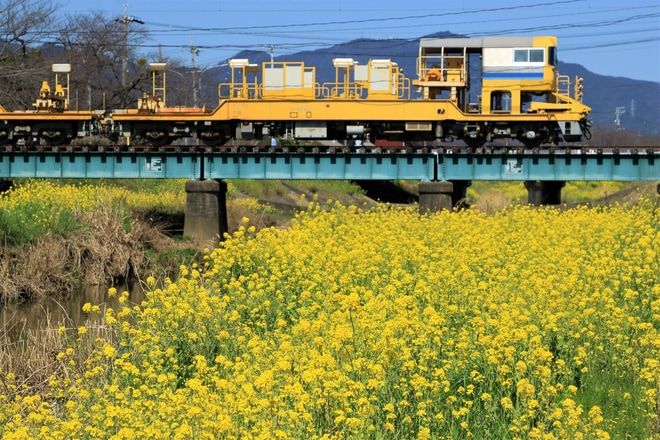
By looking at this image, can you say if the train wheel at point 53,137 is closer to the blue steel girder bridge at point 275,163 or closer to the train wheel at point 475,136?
the blue steel girder bridge at point 275,163

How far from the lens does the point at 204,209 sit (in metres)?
33.7

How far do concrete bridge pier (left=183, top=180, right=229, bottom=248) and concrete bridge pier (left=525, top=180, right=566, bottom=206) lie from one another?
17.3 m

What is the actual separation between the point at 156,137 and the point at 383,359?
85.8 feet

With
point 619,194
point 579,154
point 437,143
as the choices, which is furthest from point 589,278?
point 619,194

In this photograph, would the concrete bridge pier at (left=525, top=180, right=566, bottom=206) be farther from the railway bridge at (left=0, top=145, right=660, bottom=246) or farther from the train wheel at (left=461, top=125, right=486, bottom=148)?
the railway bridge at (left=0, top=145, right=660, bottom=246)

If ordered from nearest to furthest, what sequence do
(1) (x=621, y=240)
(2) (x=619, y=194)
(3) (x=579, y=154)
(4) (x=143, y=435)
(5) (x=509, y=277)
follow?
1. (4) (x=143, y=435)
2. (5) (x=509, y=277)
3. (1) (x=621, y=240)
4. (3) (x=579, y=154)
5. (2) (x=619, y=194)

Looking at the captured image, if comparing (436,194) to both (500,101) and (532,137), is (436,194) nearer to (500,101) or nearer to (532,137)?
(532,137)

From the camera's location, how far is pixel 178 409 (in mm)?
8609

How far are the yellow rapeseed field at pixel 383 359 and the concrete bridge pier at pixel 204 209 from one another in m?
17.5

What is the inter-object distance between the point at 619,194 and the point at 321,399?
45924 millimetres

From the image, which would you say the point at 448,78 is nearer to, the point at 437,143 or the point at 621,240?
the point at 437,143

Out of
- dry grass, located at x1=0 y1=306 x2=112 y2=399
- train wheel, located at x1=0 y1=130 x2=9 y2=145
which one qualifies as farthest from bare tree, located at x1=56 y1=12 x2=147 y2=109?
dry grass, located at x1=0 y1=306 x2=112 y2=399

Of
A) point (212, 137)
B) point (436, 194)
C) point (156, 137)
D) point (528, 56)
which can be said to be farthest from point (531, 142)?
point (156, 137)

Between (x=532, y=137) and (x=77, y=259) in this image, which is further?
(x=532, y=137)
